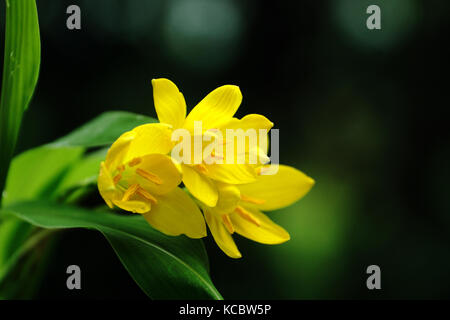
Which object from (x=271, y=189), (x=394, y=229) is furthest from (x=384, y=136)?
(x=271, y=189)

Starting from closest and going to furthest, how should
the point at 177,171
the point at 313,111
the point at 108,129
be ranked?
1. the point at 177,171
2. the point at 108,129
3. the point at 313,111

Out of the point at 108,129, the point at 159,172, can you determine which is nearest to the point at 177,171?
the point at 159,172

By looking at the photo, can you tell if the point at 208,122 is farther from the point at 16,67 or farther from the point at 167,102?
the point at 16,67

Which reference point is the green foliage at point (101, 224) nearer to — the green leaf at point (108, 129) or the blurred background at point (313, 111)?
the green leaf at point (108, 129)

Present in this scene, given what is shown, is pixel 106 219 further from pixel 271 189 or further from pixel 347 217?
pixel 347 217

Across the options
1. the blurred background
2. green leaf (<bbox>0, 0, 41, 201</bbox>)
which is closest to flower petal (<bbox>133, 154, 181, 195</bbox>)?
green leaf (<bbox>0, 0, 41, 201</bbox>)

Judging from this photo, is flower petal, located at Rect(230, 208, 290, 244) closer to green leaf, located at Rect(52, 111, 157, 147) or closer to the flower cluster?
the flower cluster

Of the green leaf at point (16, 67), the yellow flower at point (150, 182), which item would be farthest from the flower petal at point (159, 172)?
the green leaf at point (16, 67)
